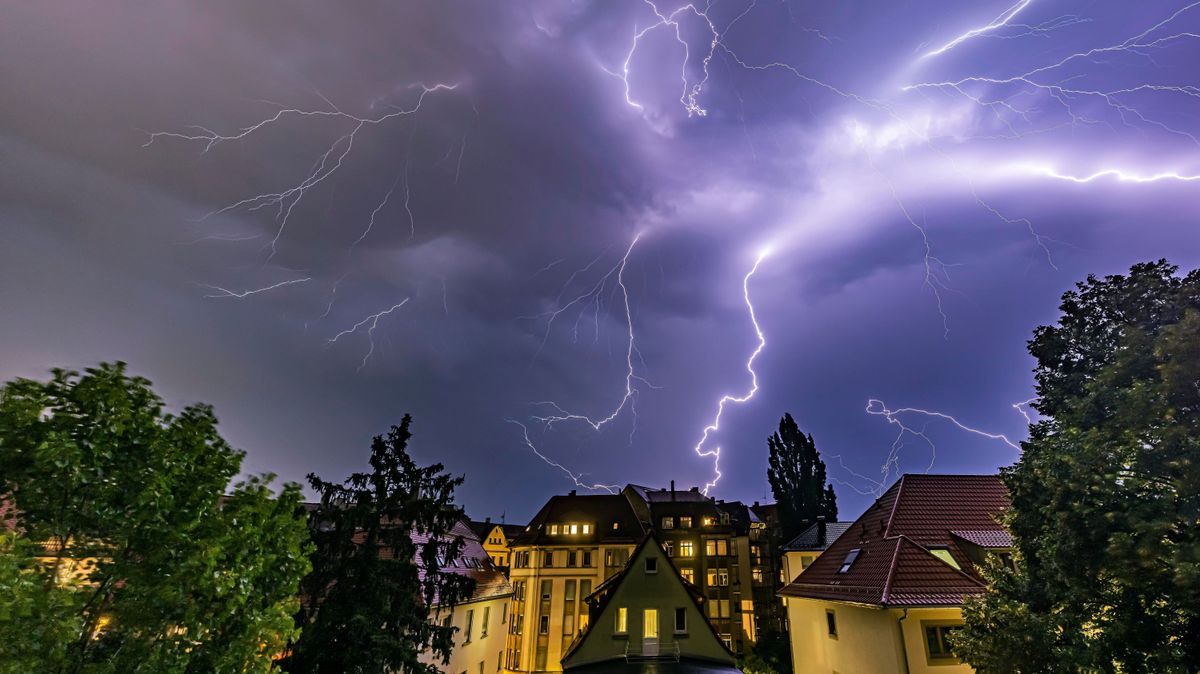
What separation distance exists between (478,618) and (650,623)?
11.0m

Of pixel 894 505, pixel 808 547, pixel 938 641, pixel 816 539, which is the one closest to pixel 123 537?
pixel 938 641

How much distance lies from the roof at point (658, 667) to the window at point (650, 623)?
135 centimetres

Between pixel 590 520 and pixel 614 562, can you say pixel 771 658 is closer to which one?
pixel 614 562

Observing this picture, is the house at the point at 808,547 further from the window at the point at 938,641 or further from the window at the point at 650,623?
the window at the point at 938,641

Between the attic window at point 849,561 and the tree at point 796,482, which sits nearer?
the attic window at point 849,561

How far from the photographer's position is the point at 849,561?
19141 millimetres

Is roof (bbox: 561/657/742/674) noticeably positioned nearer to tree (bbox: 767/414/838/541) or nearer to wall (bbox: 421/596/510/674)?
wall (bbox: 421/596/510/674)

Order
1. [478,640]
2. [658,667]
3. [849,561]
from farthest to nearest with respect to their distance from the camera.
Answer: [478,640] < [849,561] < [658,667]

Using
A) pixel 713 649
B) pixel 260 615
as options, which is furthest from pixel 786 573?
pixel 260 615

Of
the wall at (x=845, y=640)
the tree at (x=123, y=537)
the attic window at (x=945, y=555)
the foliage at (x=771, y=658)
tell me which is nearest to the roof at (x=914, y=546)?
the attic window at (x=945, y=555)

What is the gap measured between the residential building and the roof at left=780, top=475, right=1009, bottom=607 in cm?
2616

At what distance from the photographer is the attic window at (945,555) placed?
1680 cm

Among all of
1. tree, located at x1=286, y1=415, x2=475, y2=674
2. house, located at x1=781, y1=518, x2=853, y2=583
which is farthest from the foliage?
tree, located at x1=286, y1=415, x2=475, y2=674

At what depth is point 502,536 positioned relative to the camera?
53.1 metres
